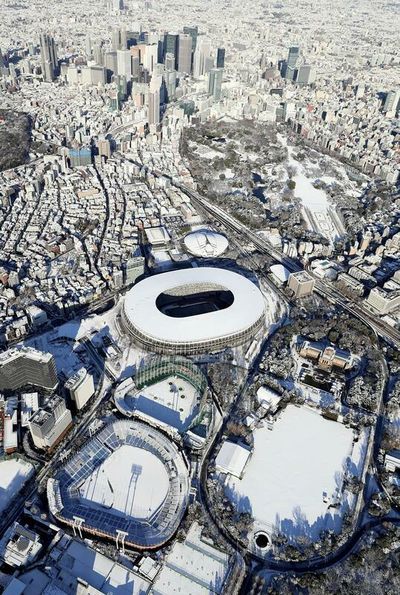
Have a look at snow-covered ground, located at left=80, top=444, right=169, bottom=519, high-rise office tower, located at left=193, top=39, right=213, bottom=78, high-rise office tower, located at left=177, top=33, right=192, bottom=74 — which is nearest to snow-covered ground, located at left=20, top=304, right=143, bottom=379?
snow-covered ground, located at left=80, top=444, right=169, bottom=519

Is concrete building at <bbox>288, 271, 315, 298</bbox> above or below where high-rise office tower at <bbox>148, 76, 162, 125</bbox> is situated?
below

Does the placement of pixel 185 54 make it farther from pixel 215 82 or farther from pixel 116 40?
pixel 215 82

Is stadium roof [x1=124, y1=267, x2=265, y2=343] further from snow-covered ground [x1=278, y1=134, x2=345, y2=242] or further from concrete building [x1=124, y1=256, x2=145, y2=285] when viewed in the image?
snow-covered ground [x1=278, y1=134, x2=345, y2=242]

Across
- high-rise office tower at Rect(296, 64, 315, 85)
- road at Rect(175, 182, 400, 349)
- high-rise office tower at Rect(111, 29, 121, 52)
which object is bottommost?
road at Rect(175, 182, 400, 349)

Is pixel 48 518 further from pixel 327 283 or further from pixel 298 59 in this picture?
pixel 298 59

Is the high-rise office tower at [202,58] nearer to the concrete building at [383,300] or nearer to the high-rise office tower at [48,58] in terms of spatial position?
the high-rise office tower at [48,58]

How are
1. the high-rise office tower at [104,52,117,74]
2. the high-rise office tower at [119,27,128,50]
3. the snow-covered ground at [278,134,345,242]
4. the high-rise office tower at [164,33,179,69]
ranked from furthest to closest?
the high-rise office tower at [119,27,128,50] < the high-rise office tower at [164,33,179,69] < the high-rise office tower at [104,52,117,74] < the snow-covered ground at [278,134,345,242]

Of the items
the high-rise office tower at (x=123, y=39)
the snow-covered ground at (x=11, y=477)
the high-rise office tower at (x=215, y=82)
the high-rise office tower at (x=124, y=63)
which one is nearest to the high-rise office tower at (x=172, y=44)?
the high-rise office tower at (x=123, y=39)
